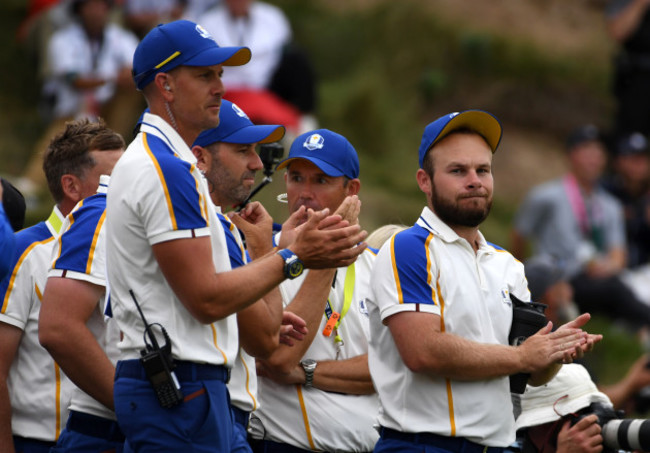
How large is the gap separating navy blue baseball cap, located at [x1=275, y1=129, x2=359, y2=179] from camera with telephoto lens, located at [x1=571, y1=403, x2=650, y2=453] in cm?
171

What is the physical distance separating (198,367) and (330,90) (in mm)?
10429

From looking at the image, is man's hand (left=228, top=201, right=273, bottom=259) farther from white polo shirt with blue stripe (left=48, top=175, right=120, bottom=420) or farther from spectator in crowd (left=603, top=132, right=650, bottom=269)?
spectator in crowd (left=603, top=132, right=650, bottom=269)

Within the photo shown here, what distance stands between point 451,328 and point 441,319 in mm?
63

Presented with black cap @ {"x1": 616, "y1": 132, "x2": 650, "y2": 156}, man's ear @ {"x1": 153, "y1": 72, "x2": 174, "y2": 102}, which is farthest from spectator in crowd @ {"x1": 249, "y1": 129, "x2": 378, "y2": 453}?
black cap @ {"x1": 616, "y1": 132, "x2": 650, "y2": 156}

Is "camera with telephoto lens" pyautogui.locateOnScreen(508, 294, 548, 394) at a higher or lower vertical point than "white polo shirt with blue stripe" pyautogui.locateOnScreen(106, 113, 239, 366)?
lower

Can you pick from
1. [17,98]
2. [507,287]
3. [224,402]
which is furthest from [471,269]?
[17,98]

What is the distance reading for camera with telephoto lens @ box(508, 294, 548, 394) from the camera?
4.77 metres

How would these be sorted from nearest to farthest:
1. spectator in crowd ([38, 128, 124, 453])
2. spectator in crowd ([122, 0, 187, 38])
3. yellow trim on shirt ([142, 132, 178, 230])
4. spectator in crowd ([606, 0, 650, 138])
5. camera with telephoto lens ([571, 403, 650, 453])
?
yellow trim on shirt ([142, 132, 178, 230]) → spectator in crowd ([38, 128, 124, 453]) → camera with telephoto lens ([571, 403, 650, 453]) → spectator in crowd ([122, 0, 187, 38]) → spectator in crowd ([606, 0, 650, 138])

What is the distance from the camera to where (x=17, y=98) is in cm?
1312

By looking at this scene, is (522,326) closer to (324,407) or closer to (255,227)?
(324,407)

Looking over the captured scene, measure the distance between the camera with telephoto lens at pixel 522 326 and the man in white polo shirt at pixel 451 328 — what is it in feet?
0.13

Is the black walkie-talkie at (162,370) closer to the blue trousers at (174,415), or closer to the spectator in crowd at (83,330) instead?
the blue trousers at (174,415)

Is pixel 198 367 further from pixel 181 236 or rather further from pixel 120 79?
pixel 120 79

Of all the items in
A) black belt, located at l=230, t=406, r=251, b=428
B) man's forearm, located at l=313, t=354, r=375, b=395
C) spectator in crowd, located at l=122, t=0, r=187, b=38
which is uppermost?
spectator in crowd, located at l=122, t=0, r=187, b=38
